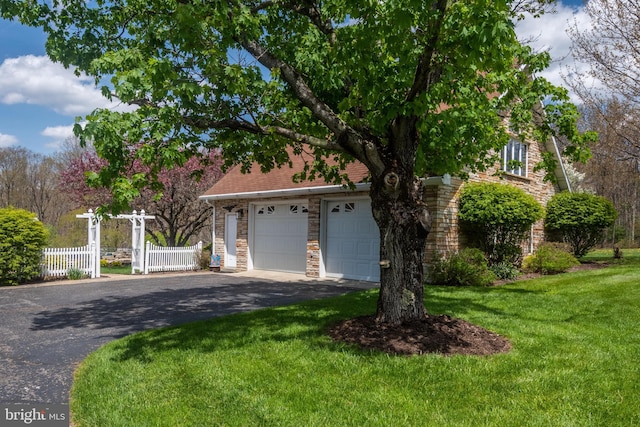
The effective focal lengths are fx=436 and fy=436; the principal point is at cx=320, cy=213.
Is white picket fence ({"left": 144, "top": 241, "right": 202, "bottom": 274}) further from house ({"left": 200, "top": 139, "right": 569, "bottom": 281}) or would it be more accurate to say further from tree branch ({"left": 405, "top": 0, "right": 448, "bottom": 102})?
tree branch ({"left": 405, "top": 0, "right": 448, "bottom": 102})

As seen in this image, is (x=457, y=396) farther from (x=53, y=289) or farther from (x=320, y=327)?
(x=53, y=289)

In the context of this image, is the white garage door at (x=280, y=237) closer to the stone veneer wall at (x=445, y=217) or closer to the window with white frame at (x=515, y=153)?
the stone veneer wall at (x=445, y=217)

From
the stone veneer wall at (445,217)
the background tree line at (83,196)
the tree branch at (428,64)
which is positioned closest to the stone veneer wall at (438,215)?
the stone veneer wall at (445,217)

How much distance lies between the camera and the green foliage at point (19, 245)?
1202cm

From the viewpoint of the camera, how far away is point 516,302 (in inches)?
321

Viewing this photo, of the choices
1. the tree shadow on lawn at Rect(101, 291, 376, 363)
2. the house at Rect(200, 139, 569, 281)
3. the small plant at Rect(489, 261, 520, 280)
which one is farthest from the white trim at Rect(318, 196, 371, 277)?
the tree shadow on lawn at Rect(101, 291, 376, 363)

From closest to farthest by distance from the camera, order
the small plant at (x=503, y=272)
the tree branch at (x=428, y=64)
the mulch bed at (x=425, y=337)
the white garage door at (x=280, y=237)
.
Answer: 1. the tree branch at (x=428, y=64)
2. the mulch bed at (x=425, y=337)
3. the small plant at (x=503, y=272)
4. the white garage door at (x=280, y=237)

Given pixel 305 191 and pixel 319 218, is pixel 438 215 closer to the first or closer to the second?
pixel 319 218

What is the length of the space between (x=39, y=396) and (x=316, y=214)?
985 cm

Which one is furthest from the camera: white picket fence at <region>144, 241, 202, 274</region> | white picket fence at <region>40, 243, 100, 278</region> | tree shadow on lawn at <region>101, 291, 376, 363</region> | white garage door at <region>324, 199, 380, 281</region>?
white picket fence at <region>144, 241, 202, 274</region>

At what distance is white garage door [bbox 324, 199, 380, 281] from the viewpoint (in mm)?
12305

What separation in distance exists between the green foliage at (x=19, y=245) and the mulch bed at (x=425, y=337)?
34.8 ft

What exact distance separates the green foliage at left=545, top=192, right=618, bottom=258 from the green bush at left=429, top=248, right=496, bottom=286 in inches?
212

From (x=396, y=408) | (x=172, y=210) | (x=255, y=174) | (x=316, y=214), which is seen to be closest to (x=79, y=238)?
(x=172, y=210)
